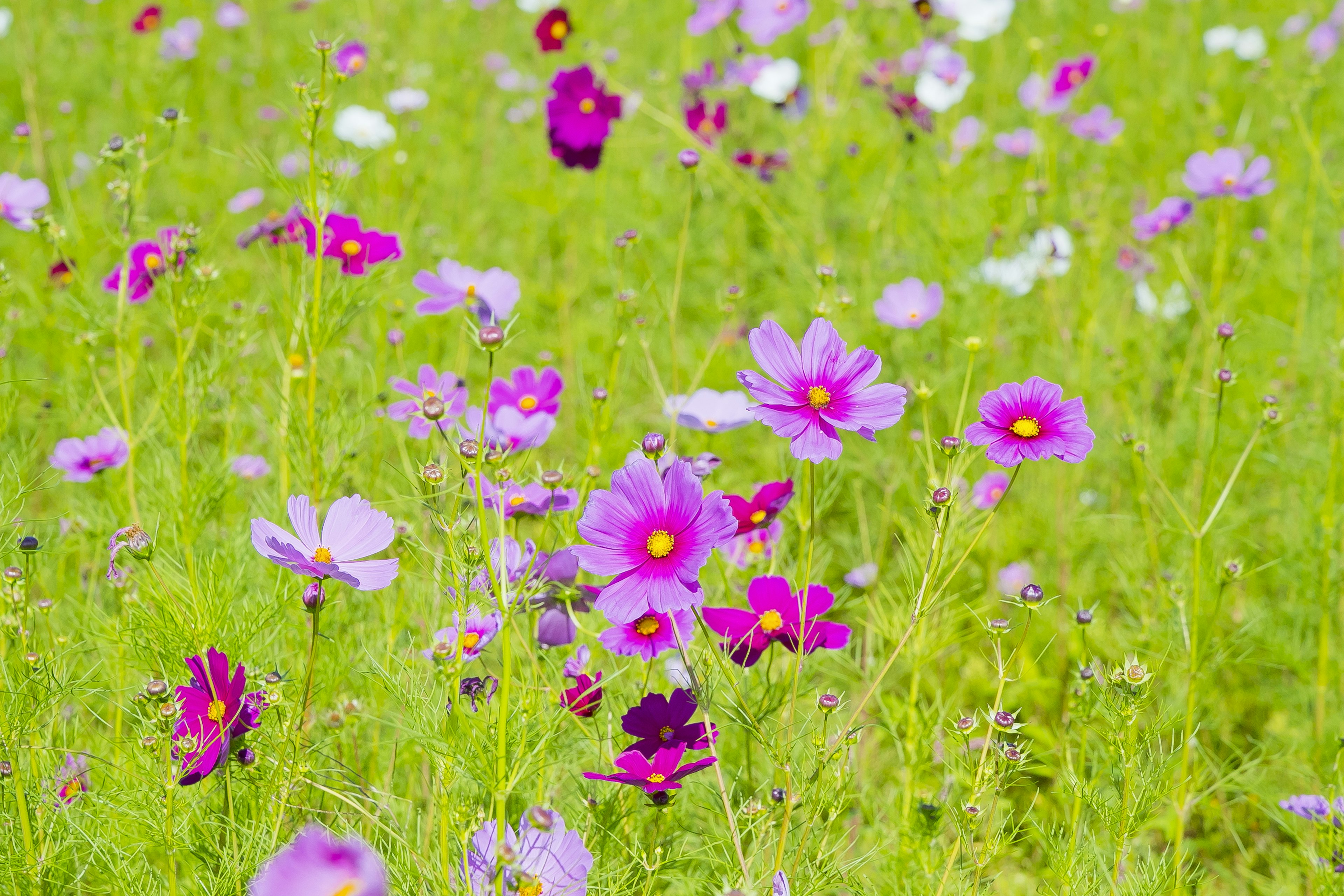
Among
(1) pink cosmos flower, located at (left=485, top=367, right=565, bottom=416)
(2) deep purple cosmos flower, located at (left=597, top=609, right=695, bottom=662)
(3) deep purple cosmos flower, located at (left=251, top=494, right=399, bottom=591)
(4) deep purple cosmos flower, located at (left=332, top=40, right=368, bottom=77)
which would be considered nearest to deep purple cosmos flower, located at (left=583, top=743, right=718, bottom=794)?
(2) deep purple cosmos flower, located at (left=597, top=609, right=695, bottom=662)

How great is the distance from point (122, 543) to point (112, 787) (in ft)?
1.28

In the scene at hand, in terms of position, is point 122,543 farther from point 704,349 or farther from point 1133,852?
point 704,349

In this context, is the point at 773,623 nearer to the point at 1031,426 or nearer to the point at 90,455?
the point at 1031,426

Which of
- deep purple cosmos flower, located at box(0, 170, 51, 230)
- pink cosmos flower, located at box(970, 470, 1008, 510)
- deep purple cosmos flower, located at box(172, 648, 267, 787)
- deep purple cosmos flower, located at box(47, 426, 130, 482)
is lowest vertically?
pink cosmos flower, located at box(970, 470, 1008, 510)

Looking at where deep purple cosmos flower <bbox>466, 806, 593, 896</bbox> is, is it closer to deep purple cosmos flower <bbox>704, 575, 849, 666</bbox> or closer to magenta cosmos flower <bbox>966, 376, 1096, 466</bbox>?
deep purple cosmos flower <bbox>704, 575, 849, 666</bbox>

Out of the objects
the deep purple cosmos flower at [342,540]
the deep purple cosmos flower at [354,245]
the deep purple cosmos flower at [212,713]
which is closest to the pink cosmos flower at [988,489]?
the deep purple cosmos flower at [354,245]

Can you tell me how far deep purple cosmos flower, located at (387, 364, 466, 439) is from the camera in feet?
4.37

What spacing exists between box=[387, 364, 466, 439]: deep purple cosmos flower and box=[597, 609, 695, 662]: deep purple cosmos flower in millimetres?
328

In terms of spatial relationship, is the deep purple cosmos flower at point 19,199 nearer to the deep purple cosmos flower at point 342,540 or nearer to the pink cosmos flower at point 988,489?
the deep purple cosmos flower at point 342,540

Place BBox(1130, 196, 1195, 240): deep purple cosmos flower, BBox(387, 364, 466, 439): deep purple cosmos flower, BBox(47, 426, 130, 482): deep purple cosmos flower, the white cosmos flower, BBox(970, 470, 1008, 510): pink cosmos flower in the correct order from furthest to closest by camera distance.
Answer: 1. the white cosmos flower
2. BBox(1130, 196, 1195, 240): deep purple cosmos flower
3. BBox(970, 470, 1008, 510): pink cosmos flower
4. BBox(47, 426, 130, 482): deep purple cosmos flower
5. BBox(387, 364, 466, 439): deep purple cosmos flower

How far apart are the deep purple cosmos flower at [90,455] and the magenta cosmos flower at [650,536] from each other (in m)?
1.09

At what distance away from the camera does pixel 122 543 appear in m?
0.95

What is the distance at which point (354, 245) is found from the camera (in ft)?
5.36

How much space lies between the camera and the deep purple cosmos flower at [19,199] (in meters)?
1.71
